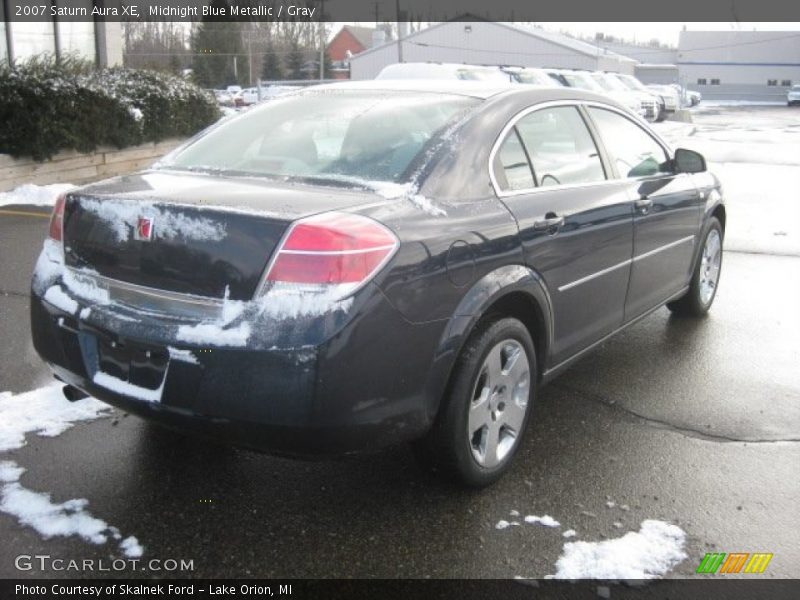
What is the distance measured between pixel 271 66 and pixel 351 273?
191 ft

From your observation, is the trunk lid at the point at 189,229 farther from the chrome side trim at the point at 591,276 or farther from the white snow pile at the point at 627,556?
the white snow pile at the point at 627,556

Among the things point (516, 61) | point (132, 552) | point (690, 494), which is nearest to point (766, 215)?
point (690, 494)

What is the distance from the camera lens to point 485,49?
189 feet

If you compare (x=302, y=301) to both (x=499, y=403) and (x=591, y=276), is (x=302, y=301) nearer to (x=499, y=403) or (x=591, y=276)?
(x=499, y=403)

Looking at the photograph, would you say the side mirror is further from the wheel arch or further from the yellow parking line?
the yellow parking line

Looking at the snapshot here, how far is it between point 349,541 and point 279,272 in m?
1.04

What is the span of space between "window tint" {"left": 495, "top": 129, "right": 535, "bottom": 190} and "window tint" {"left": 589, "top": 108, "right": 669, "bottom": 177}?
0.88 meters

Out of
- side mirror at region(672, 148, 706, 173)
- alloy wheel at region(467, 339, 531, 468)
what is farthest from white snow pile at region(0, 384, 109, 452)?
side mirror at region(672, 148, 706, 173)

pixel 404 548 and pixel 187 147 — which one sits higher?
pixel 187 147

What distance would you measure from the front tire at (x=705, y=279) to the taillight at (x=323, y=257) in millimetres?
3479

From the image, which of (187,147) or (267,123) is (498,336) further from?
(187,147)

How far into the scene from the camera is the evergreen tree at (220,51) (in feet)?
168

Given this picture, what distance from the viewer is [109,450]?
353 cm

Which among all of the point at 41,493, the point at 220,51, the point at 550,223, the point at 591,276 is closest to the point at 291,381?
the point at 41,493
